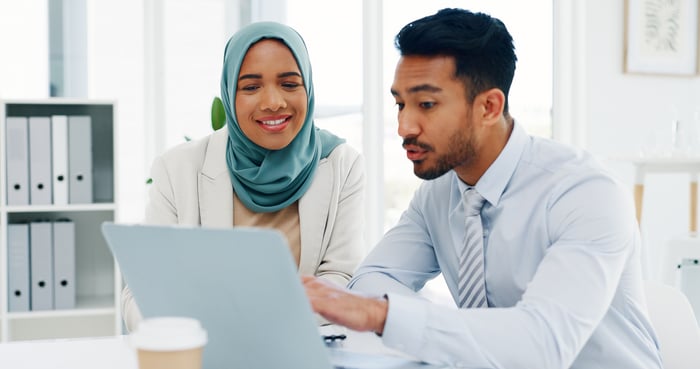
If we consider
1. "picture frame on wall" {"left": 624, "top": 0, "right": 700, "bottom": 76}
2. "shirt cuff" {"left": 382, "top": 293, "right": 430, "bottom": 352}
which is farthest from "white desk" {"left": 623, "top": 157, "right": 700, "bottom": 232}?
"shirt cuff" {"left": 382, "top": 293, "right": 430, "bottom": 352}

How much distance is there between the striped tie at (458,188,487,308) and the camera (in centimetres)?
126

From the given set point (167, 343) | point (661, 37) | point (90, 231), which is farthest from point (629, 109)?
point (167, 343)

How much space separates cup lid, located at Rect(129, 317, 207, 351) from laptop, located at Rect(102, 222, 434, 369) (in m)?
0.08

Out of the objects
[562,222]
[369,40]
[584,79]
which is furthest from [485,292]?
[584,79]

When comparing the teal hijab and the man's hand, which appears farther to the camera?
the teal hijab

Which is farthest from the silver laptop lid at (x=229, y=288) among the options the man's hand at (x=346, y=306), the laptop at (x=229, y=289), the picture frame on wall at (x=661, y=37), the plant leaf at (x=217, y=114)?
the picture frame on wall at (x=661, y=37)

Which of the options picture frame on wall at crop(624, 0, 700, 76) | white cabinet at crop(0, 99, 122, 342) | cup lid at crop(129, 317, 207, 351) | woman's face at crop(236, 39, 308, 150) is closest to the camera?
cup lid at crop(129, 317, 207, 351)

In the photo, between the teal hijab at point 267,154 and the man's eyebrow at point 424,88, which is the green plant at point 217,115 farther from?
the man's eyebrow at point 424,88

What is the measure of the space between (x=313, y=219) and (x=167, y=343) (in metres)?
1.10

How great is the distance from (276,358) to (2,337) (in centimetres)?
230

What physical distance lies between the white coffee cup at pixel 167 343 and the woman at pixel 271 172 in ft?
3.30

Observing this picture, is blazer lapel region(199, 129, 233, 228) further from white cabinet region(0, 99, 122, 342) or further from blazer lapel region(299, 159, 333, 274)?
white cabinet region(0, 99, 122, 342)

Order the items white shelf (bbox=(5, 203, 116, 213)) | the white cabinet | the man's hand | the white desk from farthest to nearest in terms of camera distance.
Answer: the white desk
the white cabinet
white shelf (bbox=(5, 203, 116, 213))
the man's hand

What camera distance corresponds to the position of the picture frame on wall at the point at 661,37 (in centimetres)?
402
